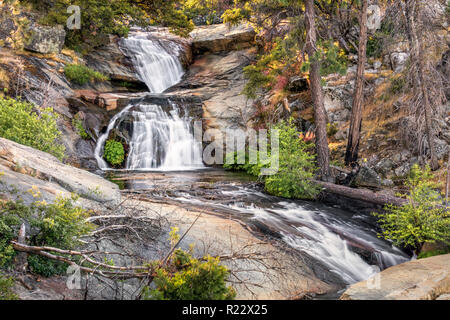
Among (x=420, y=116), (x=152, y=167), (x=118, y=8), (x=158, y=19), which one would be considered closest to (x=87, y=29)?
(x=118, y=8)

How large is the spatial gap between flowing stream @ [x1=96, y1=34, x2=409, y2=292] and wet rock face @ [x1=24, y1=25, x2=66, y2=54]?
496cm

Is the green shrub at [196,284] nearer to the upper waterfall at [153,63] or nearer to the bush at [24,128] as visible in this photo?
the bush at [24,128]

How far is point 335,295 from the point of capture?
13.4ft

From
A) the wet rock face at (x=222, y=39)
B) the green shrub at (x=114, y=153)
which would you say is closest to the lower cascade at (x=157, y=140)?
the green shrub at (x=114, y=153)

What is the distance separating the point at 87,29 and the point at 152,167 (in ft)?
34.4

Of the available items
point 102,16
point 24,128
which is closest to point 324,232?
point 24,128

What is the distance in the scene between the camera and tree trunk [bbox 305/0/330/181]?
9.65m

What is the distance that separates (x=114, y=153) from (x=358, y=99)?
34.2ft

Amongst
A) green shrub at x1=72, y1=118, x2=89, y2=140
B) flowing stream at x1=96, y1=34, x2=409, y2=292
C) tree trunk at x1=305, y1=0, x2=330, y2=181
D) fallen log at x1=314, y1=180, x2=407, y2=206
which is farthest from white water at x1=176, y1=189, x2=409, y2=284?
green shrub at x1=72, y1=118, x2=89, y2=140

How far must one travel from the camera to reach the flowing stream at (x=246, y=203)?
5469 millimetres

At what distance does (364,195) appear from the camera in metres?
7.92

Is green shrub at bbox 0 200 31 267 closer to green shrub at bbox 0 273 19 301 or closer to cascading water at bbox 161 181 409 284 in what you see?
green shrub at bbox 0 273 19 301

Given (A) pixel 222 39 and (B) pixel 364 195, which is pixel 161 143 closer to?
(B) pixel 364 195

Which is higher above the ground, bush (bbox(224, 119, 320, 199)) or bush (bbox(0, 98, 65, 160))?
bush (bbox(0, 98, 65, 160))
